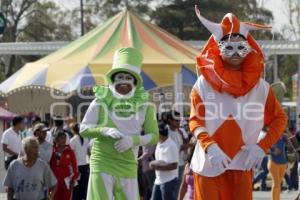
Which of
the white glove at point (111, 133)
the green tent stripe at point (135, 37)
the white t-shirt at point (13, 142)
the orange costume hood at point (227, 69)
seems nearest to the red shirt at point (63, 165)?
the white t-shirt at point (13, 142)

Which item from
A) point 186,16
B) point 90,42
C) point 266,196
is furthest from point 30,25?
point 266,196

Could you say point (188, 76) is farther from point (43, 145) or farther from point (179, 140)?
point (43, 145)

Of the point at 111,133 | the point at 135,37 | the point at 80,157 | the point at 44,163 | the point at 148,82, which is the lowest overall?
the point at 80,157

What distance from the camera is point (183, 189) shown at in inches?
461

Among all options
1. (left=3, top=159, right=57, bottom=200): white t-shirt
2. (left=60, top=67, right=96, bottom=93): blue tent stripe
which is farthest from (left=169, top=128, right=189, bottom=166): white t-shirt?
(left=60, top=67, right=96, bottom=93): blue tent stripe

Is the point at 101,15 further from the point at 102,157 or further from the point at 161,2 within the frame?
the point at 102,157

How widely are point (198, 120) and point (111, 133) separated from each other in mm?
1580

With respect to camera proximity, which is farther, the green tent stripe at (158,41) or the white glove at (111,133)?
→ the green tent stripe at (158,41)

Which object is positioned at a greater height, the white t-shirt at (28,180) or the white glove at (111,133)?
the white glove at (111,133)

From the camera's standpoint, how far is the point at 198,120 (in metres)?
7.90

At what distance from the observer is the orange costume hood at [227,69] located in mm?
7863

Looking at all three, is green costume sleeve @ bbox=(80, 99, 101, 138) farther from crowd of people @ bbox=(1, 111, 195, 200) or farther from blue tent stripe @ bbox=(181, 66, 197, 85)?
blue tent stripe @ bbox=(181, 66, 197, 85)

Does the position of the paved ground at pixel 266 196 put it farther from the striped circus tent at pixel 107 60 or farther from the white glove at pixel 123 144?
the white glove at pixel 123 144

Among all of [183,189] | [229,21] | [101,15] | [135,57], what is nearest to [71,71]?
[183,189]
